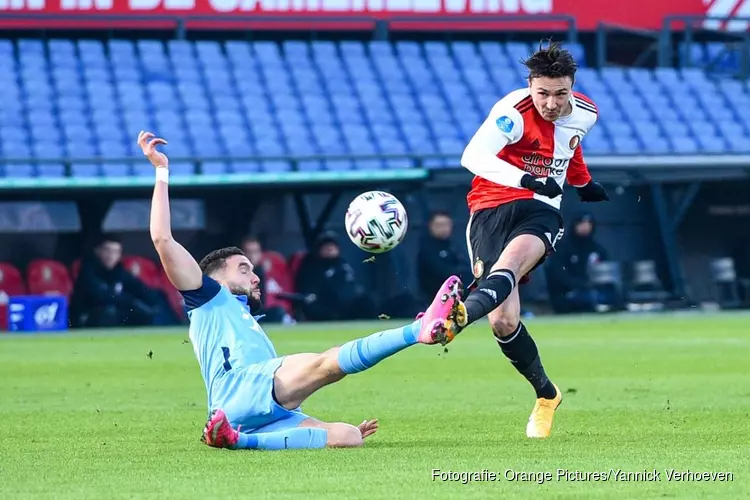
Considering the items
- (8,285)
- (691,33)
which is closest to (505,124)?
(8,285)

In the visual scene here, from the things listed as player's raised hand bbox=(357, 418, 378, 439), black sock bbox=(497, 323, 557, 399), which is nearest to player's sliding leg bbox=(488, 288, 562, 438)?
black sock bbox=(497, 323, 557, 399)

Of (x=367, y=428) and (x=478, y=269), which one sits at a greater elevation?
(x=478, y=269)

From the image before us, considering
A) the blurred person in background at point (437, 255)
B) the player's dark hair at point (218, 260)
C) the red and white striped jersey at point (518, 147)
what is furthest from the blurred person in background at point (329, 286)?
the player's dark hair at point (218, 260)

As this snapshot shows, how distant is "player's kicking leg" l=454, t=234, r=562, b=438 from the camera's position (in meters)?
7.77

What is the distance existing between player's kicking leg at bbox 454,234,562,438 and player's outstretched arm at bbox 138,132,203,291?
1.45 metres

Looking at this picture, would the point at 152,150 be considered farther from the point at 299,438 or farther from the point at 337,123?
the point at 337,123

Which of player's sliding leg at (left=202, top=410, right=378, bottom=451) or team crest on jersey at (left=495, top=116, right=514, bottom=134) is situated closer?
player's sliding leg at (left=202, top=410, right=378, bottom=451)

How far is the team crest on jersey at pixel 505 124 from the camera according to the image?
27.1ft

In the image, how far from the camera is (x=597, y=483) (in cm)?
581

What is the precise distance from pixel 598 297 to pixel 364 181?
14.1 feet

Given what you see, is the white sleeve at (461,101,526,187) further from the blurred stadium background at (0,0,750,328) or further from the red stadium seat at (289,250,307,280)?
the red stadium seat at (289,250,307,280)

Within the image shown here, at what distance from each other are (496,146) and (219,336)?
195cm

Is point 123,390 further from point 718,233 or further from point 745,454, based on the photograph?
point 718,233

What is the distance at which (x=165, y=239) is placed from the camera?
7195 mm
